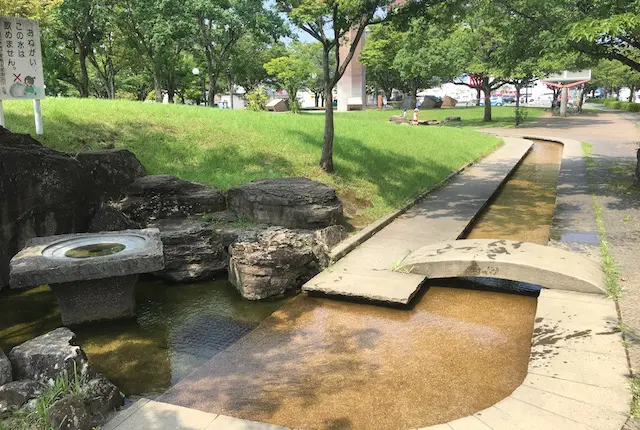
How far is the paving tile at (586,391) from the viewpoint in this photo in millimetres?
4371

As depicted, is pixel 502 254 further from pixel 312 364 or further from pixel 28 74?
pixel 28 74

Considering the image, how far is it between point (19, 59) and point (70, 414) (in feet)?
28.5

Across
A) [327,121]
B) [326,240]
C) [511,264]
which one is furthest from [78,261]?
[327,121]

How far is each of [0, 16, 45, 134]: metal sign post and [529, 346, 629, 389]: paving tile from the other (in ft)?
33.9

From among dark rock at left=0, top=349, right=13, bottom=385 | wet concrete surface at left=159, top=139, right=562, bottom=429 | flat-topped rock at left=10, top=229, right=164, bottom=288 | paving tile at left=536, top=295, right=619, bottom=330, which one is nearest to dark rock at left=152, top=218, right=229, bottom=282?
flat-topped rock at left=10, top=229, right=164, bottom=288

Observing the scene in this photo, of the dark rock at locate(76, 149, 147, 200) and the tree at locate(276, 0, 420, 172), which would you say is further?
the tree at locate(276, 0, 420, 172)

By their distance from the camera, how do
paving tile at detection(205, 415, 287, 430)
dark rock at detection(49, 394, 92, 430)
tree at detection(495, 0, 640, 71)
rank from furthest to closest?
tree at detection(495, 0, 640, 71) → paving tile at detection(205, 415, 287, 430) → dark rock at detection(49, 394, 92, 430)

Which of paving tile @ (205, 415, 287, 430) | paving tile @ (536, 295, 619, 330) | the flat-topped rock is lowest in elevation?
paving tile @ (205, 415, 287, 430)

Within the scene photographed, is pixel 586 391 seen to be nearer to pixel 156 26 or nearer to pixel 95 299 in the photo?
pixel 95 299

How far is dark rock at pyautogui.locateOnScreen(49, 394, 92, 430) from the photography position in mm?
3939

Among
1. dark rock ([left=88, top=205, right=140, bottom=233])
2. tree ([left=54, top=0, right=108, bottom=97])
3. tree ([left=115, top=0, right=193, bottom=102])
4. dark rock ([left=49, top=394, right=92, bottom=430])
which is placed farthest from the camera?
tree ([left=115, top=0, right=193, bottom=102])

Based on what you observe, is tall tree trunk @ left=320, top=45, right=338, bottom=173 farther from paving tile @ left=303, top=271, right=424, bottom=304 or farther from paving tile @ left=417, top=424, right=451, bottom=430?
paving tile @ left=417, top=424, right=451, bottom=430

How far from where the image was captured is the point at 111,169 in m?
9.87

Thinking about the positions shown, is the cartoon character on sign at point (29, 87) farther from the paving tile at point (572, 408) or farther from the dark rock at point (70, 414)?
the paving tile at point (572, 408)
